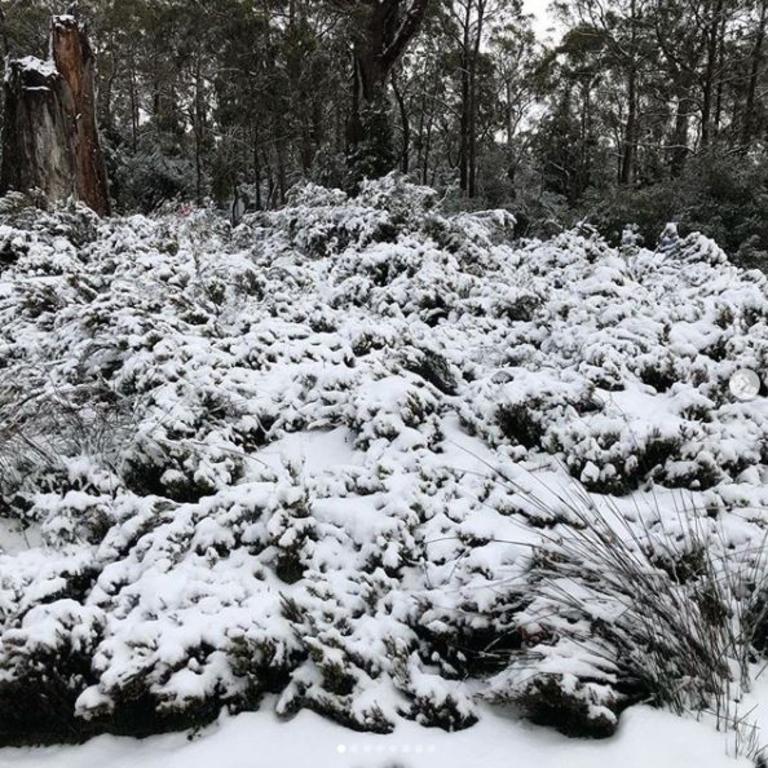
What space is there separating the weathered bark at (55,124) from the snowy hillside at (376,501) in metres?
2.59

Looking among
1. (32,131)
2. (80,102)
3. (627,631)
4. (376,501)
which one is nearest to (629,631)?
(627,631)

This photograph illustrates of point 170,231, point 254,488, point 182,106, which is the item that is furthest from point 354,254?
point 182,106

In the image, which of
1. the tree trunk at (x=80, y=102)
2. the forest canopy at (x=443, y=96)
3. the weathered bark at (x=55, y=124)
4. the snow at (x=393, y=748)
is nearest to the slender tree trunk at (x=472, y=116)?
the forest canopy at (x=443, y=96)

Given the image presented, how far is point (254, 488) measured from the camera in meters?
2.44

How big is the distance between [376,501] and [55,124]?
6205mm

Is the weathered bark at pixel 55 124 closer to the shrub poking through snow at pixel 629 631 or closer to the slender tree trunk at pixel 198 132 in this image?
the shrub poking through snow at pixel 629 631

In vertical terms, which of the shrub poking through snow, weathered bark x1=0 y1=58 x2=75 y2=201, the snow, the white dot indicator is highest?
weathered bark x1=0 y1=58 x2=75 y2=201

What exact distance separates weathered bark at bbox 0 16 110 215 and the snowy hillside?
8.50ft

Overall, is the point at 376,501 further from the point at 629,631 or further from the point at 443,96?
the point at 443,96

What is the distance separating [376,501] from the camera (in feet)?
8.38

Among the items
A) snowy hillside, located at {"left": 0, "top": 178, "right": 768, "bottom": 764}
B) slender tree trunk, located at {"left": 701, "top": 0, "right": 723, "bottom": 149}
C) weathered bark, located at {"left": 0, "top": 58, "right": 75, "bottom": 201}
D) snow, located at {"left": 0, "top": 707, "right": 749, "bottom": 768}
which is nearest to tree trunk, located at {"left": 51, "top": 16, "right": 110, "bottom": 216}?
weathered bark, located at {"left": 0, "top": 58, "right": 75, "bottom": 201}

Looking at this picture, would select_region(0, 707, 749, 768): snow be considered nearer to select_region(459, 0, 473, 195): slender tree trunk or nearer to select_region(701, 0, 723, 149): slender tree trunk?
select_region(701, 0, 723, 149): slender tree trunk

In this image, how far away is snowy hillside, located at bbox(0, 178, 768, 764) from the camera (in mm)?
1926

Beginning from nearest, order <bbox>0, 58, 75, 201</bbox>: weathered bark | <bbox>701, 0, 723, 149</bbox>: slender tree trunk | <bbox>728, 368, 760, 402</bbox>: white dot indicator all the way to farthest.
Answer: <bbox>728, 368, 760, 402</bbox>: white dot indicator
<bbox>0, 58, 75, 201</bbox>: weathered bark
<bbox>701, 0, 723, 149</bbox>: slender tree trunk
